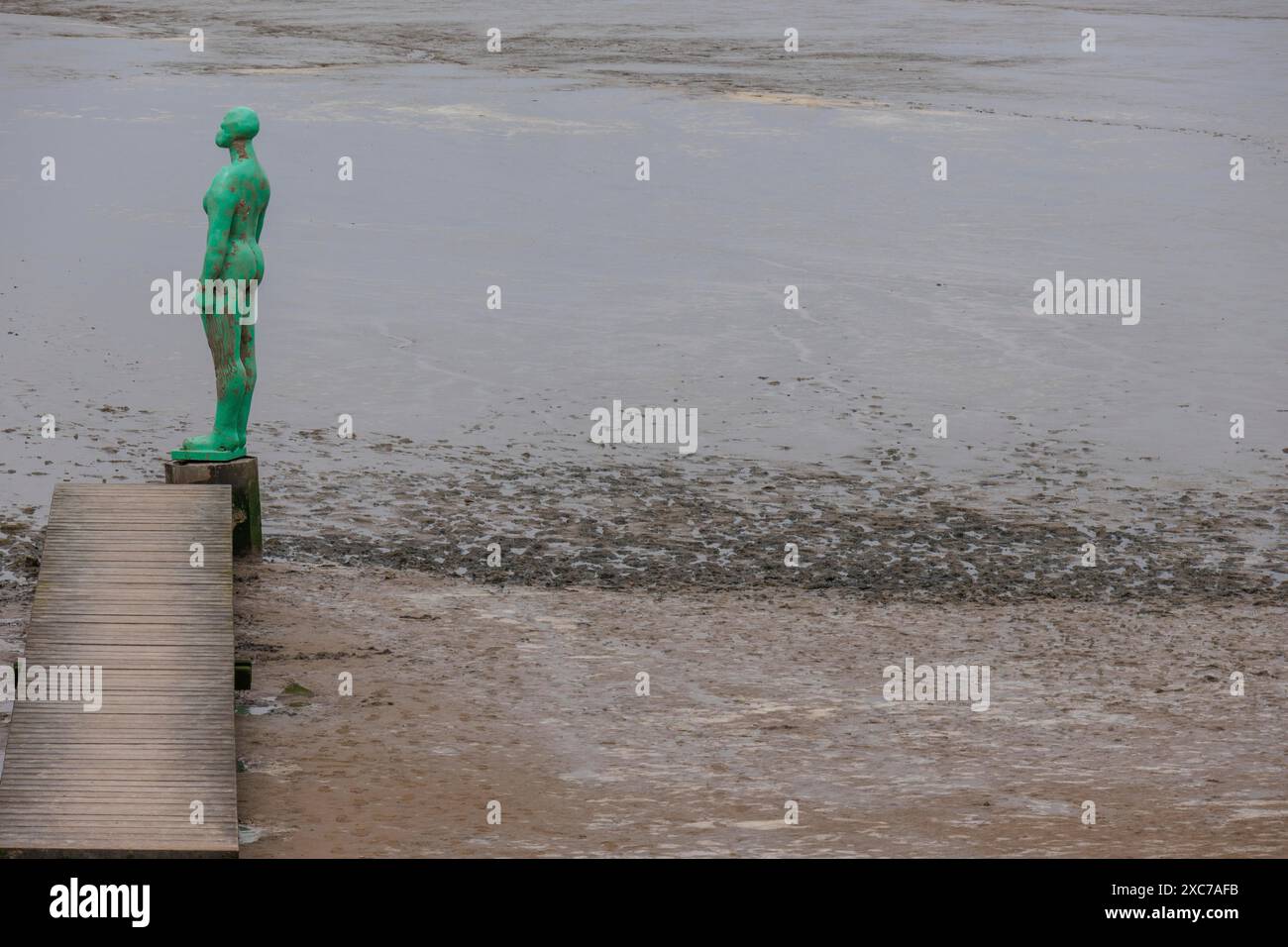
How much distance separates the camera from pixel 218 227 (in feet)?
37.3

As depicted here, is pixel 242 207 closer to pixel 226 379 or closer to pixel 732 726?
pixel 226 379

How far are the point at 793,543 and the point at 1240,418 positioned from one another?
6511 mm

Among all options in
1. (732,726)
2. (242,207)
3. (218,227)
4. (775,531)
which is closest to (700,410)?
(775,531)

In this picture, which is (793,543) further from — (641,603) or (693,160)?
(693,160)

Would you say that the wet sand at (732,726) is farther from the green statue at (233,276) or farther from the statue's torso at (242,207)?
the statue's torso at (242,207)

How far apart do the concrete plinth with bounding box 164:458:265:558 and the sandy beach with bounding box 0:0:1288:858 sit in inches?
11.6

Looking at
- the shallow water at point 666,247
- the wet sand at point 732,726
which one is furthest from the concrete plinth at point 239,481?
the shallow water at point 666,247

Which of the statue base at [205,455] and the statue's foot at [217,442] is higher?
the statue's foot at [217,442]

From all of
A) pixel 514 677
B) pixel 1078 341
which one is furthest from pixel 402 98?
pixel 514 677

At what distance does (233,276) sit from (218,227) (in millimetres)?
308

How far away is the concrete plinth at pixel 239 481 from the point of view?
11.6 meters

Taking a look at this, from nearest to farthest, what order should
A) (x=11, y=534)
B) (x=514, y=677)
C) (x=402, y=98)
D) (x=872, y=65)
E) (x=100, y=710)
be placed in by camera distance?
(x=100, y=710) < (x=514, y=677) < (x=11, y=534) < (x=402, y=98) < (x=872, y=65)

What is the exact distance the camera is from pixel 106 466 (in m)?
15.3

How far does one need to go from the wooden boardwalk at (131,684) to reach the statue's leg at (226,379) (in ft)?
2.80
